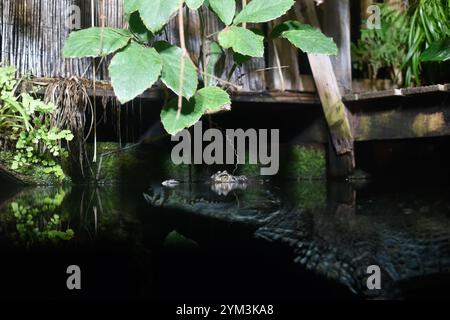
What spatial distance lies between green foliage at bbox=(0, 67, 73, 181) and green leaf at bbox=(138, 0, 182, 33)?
113 centimetres

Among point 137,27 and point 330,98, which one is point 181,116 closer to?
point 137,27

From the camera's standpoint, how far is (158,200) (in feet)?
8.28

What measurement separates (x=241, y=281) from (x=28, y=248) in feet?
2.14

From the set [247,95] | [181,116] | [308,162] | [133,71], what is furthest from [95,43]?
[308,162]

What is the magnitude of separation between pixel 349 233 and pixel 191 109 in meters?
0.84

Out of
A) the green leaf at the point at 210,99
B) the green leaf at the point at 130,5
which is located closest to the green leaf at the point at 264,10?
the green leaf at the point at 210,99

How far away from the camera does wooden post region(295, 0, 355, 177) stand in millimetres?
3396

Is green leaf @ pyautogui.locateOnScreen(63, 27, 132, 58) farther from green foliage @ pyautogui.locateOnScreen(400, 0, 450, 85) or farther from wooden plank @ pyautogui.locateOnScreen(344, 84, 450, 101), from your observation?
green foliage @ pyautogui.locateOnScreen(400, 0, 450, 85)

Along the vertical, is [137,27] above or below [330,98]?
above

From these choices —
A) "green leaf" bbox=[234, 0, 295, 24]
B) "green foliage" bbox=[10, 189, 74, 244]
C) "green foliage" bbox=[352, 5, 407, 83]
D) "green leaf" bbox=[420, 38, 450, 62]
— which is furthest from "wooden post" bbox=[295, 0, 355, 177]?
"green foliage" bbox=[10, 189, 74, 244]

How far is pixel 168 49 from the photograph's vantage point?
1994mm

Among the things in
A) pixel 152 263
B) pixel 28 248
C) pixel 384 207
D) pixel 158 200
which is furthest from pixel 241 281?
pixel 158 200

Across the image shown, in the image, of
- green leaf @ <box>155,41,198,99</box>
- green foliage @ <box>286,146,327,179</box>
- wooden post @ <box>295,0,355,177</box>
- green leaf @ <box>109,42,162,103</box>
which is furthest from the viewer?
green foliage @ <box>286,146,327,179</box>

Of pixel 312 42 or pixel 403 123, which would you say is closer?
pixel 312 42
